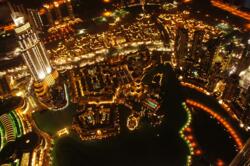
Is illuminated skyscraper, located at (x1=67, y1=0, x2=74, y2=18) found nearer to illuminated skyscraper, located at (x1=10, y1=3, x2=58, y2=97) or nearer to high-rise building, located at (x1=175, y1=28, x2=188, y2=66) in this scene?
illuminated skyscraper, located at (x1=10, y1=3, x2=58, y2=97)

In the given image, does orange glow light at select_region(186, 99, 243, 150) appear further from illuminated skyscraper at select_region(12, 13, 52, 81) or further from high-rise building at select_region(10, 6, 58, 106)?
illuminated skyscraper at select_region(12, 13, 52, 81)

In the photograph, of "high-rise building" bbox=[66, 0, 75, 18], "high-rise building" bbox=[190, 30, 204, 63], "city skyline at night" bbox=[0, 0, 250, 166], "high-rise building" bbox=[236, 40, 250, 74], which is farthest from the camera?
"high-rise building" bbox=[66, 0, 75, 18]

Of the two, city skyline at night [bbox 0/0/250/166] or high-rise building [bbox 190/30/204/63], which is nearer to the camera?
city skyline at night [bbox 0/0/250/166]

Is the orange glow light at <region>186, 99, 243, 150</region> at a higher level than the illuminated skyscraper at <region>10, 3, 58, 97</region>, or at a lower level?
lower

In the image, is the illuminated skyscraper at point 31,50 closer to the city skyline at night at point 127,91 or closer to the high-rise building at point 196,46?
the city skyline at night at point 127,91

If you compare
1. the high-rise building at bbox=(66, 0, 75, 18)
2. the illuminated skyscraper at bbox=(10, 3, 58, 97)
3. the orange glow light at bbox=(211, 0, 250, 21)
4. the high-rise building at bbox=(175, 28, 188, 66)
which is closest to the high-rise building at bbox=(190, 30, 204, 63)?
the high-rise building at bbox=(175, 28, 188, 66)

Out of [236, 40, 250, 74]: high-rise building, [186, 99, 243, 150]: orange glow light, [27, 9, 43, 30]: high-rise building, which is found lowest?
[186, 99, 243, 150]: orange glow light

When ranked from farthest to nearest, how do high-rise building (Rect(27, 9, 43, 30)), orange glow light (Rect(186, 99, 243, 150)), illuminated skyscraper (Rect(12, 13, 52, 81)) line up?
high-rise building (Rect(27, 9, 43, 30)) < illuminated skyscraper (Rect(12, 13, 52, 81)) < orange glow light (Rect(186, 99, 243, 150))

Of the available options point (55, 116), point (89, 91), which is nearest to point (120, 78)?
point (89, 91)
